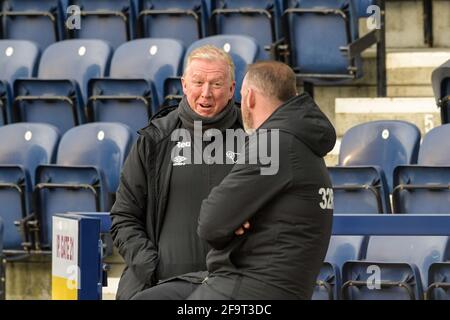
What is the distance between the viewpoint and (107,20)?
9.05 metres

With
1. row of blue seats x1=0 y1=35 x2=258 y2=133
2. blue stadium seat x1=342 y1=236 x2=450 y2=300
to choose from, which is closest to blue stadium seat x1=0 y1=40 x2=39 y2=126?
row of blue seats x1=0 y1=35 x2=258 y2=133

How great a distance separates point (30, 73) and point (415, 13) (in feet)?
8.39

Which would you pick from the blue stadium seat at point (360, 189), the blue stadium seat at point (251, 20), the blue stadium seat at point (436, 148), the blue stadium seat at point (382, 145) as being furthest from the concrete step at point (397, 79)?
the blue stadium seat at point (360, 189)

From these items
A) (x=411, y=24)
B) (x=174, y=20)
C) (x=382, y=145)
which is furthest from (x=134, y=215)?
(x=411, y=24)

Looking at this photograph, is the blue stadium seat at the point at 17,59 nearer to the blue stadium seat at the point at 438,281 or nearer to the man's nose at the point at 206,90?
the blue stadium seat at the point at 438,281

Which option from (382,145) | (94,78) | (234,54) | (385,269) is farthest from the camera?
(94,78)

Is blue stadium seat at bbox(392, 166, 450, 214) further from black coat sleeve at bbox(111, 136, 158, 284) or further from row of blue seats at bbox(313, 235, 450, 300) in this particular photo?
black coat sleeve at bbox(111, 136, 158, 284)

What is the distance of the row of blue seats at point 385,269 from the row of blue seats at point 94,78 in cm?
166

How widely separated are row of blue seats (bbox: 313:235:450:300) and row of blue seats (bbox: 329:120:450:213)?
0.21 metres

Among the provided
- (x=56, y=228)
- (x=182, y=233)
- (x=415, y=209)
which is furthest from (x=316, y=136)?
(x=415, y=209)

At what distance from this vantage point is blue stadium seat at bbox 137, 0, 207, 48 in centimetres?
879

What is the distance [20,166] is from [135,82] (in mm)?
999

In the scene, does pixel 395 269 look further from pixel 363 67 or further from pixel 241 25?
pixel 241 25

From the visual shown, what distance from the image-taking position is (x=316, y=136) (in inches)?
146
